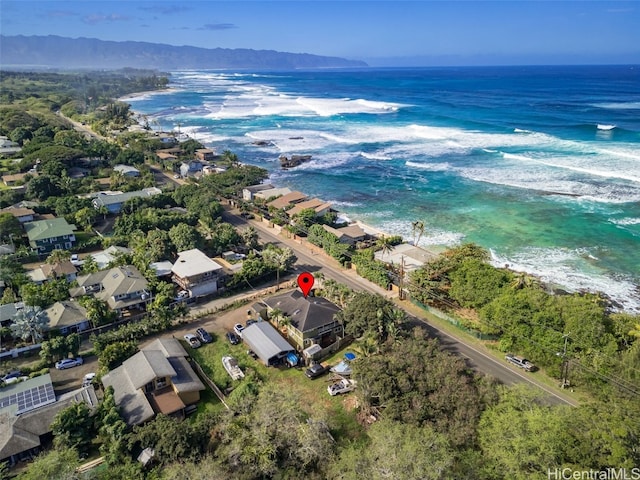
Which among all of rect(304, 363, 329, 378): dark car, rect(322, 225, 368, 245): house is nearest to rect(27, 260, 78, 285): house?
rect(304, 363, 329, 378): dark car

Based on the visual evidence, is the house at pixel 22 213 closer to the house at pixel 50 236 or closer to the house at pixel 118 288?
the house at pixel 50 236

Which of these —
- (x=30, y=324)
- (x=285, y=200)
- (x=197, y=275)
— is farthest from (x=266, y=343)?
(x=285, y=200)

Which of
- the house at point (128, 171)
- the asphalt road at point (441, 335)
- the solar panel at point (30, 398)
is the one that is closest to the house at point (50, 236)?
the asphalt road at point (441, 335)

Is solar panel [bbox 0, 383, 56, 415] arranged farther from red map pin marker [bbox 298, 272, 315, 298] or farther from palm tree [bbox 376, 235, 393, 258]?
palm tree [bbox 376, 235, 393, 258]

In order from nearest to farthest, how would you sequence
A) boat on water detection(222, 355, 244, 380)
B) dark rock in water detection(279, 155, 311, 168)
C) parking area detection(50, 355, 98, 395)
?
parking area detection(50, 355, 98, 395) < boat on water detection(222, 355, 244, 380) < dark rock in water detection(279, 155, 311, 168)

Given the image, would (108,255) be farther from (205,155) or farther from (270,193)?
(205,155)

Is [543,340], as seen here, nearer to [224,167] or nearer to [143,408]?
[143,408]
